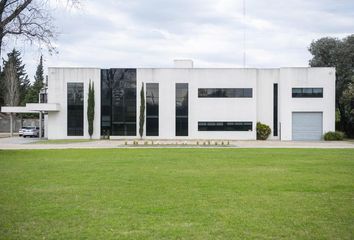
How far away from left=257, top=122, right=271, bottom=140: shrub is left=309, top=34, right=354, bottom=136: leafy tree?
10.3 m

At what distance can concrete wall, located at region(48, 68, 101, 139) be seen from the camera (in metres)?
49.2

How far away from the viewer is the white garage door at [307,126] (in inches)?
1892

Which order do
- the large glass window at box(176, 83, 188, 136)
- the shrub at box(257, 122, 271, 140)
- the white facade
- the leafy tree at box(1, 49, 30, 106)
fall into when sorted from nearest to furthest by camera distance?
1. the white facade
2. the shrub at box(257, 122, 271, 140)
3. the large glass window at box(176, 83, 188, 136)
4. the leafy tree at box(1, 49, 30, 106)

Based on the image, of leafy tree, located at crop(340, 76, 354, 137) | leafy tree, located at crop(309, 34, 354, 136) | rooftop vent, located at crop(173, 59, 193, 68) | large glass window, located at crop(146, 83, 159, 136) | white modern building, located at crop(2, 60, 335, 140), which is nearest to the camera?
leafy tree, located at crop(340, 76, 354, 137)

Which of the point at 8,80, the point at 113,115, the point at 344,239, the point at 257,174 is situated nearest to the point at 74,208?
the point at 344,239

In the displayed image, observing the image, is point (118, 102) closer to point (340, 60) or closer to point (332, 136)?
point (332, 136)

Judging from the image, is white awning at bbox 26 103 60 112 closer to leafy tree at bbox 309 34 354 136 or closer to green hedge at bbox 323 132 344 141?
green hedge at bbox 323 132 344 141

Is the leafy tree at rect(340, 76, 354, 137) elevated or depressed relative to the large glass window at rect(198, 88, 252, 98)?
depressed

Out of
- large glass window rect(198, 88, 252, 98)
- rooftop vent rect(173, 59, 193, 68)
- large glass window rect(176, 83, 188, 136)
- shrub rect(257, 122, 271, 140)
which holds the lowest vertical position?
shrub rect(257, 122, 271, 140)

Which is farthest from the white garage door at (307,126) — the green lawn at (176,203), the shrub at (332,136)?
the green lawn at (176,203)

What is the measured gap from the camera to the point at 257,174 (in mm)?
16906

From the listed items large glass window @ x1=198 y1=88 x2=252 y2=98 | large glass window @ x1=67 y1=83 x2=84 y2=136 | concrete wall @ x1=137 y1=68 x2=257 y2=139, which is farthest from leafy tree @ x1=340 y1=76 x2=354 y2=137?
large glass window @ x1=67 y1=83 x2=84 y2=136

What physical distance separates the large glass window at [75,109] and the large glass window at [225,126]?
1253cm

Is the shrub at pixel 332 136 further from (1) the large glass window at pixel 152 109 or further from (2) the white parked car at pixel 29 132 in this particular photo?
(2) the white parked car at pixel 29 132
